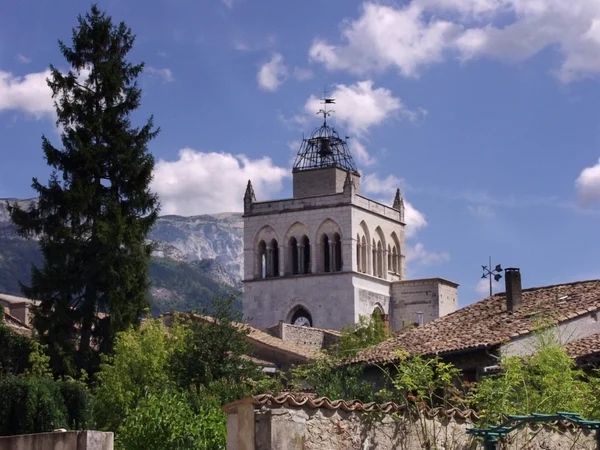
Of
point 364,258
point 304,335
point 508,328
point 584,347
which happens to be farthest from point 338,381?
point 364,258

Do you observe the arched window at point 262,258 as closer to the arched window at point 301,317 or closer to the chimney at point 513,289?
the arched window at point 301,317

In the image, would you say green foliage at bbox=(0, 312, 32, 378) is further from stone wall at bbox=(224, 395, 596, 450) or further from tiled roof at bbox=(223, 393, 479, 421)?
stone wall at bbox=(224, 395, 596, 450)

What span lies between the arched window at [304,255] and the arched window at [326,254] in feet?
4.18

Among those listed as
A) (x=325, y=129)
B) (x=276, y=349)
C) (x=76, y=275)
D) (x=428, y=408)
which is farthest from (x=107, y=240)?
(x=325, y=129)

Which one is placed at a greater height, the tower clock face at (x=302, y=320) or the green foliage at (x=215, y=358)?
the tower clock face at (x=302, y=320)

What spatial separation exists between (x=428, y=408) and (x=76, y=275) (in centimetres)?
2822

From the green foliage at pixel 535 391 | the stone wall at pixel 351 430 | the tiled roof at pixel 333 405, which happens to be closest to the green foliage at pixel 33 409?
the green foliage at pixel 535 391

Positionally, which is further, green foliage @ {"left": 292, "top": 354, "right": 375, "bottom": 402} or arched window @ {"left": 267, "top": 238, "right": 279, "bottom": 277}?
arched window @ {"left": 267, "top": 238, "right": 279, "bottom": 277}

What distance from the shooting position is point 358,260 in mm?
99000

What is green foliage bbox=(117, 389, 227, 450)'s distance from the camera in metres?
23.2

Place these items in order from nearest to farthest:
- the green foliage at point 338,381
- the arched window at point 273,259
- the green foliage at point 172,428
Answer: the green foliage at point 172,428 → the green foliage at point 338,381 → the arched window at point 273,259

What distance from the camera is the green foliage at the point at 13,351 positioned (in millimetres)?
41469

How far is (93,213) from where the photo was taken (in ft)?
148

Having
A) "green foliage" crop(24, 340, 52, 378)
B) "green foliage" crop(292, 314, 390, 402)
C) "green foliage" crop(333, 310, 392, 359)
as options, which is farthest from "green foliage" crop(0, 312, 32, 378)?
"green foliage" crop(333, 310, 392, 359)
